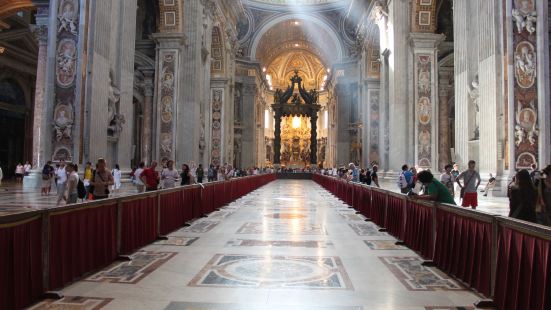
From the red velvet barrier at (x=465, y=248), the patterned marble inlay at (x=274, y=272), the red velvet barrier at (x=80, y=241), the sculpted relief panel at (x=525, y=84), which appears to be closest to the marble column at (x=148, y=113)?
the sculpted relief panel at (x=525, y=84)

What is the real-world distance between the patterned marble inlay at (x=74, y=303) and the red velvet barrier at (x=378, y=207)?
18.1ft

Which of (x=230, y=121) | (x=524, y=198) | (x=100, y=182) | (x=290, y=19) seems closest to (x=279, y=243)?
(x=100, y=182)

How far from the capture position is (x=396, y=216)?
7395 millimetres

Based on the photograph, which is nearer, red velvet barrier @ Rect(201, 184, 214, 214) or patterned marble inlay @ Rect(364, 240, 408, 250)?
patterned marble inlay @ Rect(364, 240, 408, 250)

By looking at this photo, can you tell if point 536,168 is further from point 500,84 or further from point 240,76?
point 240,76

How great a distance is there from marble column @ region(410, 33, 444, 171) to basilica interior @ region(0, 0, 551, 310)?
5cm

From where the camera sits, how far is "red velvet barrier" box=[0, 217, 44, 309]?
329 centimetres

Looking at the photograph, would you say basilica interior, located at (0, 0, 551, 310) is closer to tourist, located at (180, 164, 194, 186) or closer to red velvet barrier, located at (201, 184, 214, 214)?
red velvet barrier, located at (201, 184, 214, 214)

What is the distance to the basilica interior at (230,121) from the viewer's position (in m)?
4.25

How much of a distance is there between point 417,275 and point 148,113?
64.8 ft

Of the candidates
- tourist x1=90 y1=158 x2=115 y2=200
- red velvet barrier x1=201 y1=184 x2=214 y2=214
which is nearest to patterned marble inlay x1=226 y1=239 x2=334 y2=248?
tourist x1=90 y1=158 x2=115 y2=200

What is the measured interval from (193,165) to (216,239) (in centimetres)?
1138

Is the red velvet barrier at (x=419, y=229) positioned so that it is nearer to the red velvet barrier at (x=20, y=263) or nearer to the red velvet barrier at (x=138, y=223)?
the red velvet barrier at (x=138, y=223)

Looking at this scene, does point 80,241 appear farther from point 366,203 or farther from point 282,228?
point 366,203
